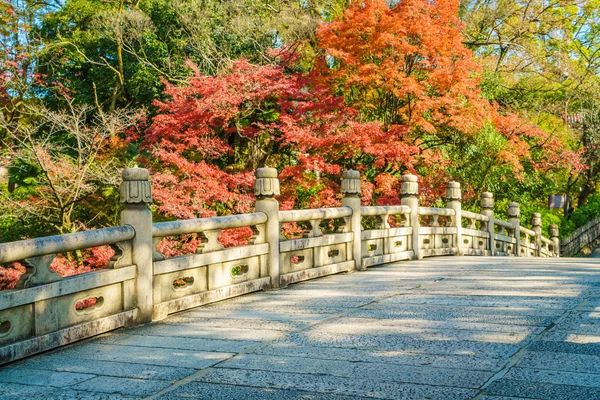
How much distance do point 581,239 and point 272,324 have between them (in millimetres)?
23615

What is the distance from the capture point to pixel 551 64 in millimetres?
22891

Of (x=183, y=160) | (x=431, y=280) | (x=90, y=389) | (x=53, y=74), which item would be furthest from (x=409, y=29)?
(x=90, y=389)

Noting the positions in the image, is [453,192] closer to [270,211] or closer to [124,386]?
[270,211]

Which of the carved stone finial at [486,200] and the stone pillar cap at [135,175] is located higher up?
the stone pillar cap at [135,175]

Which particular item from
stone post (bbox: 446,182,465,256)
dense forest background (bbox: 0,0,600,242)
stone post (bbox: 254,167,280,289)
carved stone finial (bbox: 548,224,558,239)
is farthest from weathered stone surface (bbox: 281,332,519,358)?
carved stone finial (bbox: 548,224,558,239)

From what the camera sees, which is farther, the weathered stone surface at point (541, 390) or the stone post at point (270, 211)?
the stone post at point (270, 211)

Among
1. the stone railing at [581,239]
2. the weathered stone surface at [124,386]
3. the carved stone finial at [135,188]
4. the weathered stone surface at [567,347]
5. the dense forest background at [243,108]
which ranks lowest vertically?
the stone railing at [581,239]

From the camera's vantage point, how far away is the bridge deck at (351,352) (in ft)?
13.3

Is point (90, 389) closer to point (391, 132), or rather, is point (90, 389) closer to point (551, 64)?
point (391, 132)

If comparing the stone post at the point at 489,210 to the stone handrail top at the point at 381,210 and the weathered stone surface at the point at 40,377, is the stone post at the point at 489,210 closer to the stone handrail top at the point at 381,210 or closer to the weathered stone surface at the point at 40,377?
the stone handrail top at the point at 381,210

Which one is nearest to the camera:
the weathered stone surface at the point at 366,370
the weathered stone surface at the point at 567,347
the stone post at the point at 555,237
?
the weathered stone surface at the point at 366,370

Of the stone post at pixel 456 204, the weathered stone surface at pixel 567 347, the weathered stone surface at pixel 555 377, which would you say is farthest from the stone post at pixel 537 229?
the weathered stone surface at pixel 555 377

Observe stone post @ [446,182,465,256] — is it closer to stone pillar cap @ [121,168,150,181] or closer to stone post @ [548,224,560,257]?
stone pillar cap @ [121,168,150,181]

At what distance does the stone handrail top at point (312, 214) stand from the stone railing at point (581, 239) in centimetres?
1677
